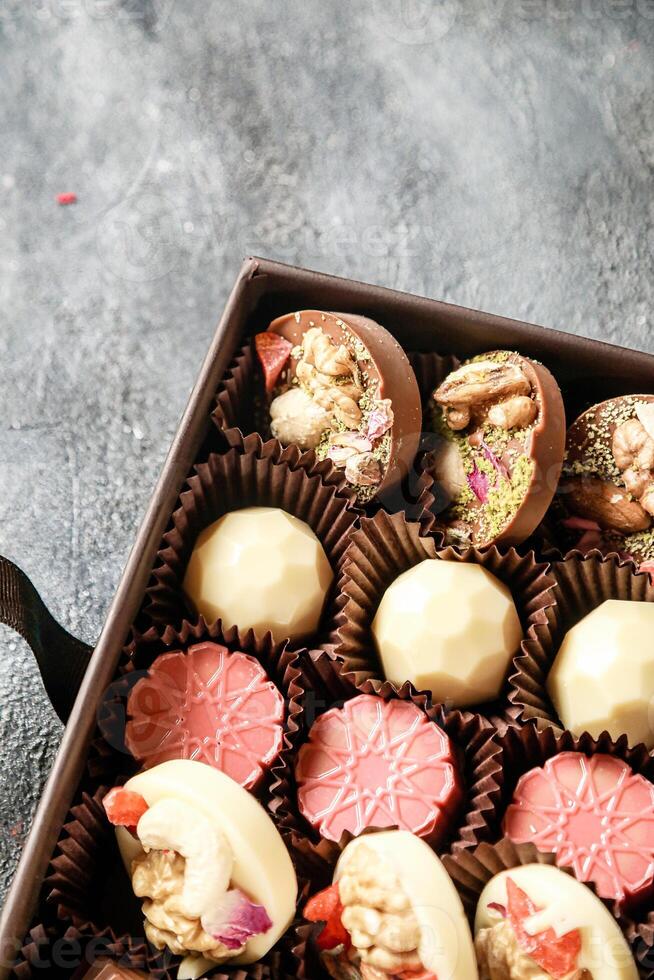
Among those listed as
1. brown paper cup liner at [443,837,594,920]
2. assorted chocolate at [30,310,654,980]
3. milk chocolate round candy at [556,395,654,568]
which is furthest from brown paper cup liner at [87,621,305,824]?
milk chocolate round candy at [556,395,654,568]

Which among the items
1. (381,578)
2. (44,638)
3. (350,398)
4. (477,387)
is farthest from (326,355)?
(44,638)

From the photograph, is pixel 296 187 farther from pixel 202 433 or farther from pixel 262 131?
pixel 202 433

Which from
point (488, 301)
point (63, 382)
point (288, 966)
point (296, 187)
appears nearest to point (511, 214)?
point (488, 301)

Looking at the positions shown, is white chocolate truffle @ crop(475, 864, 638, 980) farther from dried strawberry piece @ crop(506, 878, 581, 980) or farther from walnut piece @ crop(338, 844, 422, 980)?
walnut piece @ crop(338, 844, 422, 980)

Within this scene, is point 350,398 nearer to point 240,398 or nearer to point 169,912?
point 240,398

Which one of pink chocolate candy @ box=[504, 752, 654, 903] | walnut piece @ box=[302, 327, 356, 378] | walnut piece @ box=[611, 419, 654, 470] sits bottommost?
pink chocolate candy @ box=[504, 752, 654, 903]
